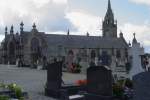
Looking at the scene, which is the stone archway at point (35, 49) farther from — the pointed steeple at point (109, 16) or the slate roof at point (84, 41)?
the pointed steeple at point (109, 16)

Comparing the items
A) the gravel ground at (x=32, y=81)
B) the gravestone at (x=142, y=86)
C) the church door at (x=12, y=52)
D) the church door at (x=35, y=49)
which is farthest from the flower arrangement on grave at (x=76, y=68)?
the church door at (x=12, y=52)

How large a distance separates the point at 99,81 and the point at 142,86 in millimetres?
3339

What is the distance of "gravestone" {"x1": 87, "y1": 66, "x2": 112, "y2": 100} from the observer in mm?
14641

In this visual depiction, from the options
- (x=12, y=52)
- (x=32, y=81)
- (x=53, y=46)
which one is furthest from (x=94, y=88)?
(x=12, y=52)

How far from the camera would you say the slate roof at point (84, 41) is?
96.1 meters

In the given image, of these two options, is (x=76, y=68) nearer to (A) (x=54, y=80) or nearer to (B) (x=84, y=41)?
(A) (x=54, y=80)

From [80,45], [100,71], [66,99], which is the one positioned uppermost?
[80,45]

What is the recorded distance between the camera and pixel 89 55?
102 metres

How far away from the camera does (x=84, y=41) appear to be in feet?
338

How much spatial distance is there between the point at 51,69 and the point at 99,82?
4.56 metres

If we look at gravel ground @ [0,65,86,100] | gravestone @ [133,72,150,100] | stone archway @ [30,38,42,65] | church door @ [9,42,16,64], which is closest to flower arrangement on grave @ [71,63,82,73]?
gravel ground @ [0,65,86,100]

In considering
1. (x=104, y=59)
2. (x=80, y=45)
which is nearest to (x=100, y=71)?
(x=104, y=59)

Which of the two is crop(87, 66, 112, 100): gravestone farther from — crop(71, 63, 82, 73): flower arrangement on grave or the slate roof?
the slate roof

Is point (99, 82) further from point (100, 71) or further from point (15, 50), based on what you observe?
point (15, 50)
